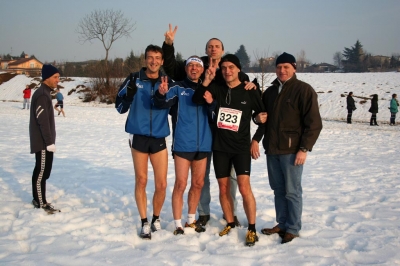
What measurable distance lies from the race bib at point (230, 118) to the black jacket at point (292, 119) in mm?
374

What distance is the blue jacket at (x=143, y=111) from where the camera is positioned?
3.90 meters

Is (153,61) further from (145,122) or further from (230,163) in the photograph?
(230,163)

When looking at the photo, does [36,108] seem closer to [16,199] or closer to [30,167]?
[16,199]

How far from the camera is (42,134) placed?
4508mm

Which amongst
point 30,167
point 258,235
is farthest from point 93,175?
point 258,235

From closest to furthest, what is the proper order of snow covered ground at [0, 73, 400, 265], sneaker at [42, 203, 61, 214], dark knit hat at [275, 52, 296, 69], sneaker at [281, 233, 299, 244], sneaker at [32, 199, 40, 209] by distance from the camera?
snow covered ground at [0, 73, 400, 265] → sneaker at [281, 233, 299, 244] → dark knit hat at [275, 52, 296, 69] → sneaker at [42, 203, 61, 214] → sneaker at [32, 199, 40, 209]

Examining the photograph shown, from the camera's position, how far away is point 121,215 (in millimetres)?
4629

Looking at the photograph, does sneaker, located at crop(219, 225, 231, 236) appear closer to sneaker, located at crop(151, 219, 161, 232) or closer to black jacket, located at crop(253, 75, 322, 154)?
sneaker, located at crop(151, 219, 161, 232)

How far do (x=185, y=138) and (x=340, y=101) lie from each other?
27565 millimetres

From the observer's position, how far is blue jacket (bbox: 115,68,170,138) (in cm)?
390

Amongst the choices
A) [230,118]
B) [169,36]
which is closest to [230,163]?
[230,118]

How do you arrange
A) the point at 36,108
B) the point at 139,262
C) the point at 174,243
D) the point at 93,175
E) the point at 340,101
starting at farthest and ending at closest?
1. the point at 340,101
2. the point at 93,175
3. the point at 36,108
4. the point at 174,243
5. the point at 139,262

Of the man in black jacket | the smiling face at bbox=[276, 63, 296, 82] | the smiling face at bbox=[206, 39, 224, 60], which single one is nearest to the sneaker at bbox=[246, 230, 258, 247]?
the man in black jacket

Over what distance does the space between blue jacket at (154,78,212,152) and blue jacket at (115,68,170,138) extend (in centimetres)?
19
